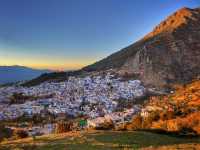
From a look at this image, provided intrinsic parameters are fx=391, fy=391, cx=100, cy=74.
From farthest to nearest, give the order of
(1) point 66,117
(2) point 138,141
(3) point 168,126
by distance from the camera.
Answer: (1) point 66,117 < (3) point 168,126 < (2) point 138,141

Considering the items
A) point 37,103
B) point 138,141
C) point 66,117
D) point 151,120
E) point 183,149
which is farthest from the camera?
point 37,103

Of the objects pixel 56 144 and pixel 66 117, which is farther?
pixel 66 117

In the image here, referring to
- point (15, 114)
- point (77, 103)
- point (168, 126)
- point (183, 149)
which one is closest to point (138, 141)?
point (183, 149)

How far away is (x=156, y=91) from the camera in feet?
637

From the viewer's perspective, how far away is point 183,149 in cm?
2408

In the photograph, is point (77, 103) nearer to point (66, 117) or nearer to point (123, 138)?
point (66, 117)

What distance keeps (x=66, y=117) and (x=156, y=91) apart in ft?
202

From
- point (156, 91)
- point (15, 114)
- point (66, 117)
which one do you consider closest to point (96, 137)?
point (66, 117)

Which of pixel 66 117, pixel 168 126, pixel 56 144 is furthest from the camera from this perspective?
pixel 66 117

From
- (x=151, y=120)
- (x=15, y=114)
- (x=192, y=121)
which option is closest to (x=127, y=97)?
(x=15, y=114)

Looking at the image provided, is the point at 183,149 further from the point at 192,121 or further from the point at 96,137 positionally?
the point at 192,121

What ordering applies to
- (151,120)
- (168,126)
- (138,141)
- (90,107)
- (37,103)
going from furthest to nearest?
(37,103)
(90,107)
(151,120)
(168,126)
(138,141)

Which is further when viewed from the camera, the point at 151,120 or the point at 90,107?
the point at 90,107

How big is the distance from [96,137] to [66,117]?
392 ft
